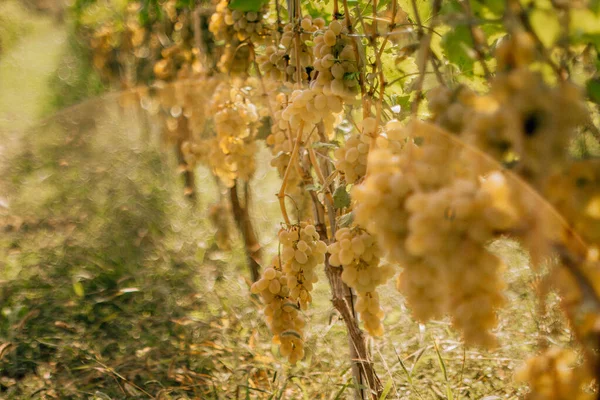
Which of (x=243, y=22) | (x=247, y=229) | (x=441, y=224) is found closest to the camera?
(x=441, y=224)

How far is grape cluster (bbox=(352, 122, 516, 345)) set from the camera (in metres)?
0.51

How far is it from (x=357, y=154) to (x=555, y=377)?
1.82 feet

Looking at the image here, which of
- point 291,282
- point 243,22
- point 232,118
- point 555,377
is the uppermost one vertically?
point 243,22

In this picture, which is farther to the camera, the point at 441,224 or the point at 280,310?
the point at 280,310

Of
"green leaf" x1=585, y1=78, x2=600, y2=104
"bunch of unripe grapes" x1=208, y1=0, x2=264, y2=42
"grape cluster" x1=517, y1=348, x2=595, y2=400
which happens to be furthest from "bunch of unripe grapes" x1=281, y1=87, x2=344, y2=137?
"bunch of unripe grapes" x1=208, y1=0, x2=264, y2=42

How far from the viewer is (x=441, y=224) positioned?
0.51 m

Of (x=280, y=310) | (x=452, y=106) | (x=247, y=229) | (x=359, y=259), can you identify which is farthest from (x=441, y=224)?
(x=247, y=229)

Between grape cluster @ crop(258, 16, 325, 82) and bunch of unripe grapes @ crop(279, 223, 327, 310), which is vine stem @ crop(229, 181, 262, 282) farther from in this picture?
bunch of unripe grapes @ crop(279, 223, 327, 310)

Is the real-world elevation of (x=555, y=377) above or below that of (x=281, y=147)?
below

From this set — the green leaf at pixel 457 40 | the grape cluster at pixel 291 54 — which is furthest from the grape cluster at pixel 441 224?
the grape cluster at pixel 291 54

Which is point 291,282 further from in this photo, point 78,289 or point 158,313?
point 78,289

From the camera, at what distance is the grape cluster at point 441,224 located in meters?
0.51

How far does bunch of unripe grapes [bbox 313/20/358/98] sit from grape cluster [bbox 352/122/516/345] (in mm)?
418

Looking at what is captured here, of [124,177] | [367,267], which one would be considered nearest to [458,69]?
[367,267]
